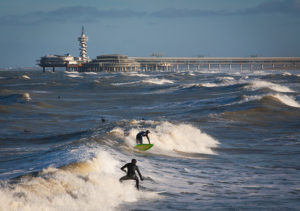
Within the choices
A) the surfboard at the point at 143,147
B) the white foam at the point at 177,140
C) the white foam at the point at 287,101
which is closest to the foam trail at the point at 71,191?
the surfboard at the point at 143,147

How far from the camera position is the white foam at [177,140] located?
75.4ft

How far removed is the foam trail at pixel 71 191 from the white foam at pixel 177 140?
308 inches

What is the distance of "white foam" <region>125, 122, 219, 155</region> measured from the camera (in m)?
23.0

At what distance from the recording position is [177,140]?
2483 cm

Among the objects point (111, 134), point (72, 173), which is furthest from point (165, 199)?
point (111, 134)

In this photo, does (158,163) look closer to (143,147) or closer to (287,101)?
(143,147)

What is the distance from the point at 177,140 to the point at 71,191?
12837 millimetres

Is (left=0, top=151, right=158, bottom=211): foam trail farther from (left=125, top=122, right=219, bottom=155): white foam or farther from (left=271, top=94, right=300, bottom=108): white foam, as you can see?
(left=271, top=94, right=300, bottom=108): white foam

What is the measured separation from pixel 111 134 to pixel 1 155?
6.04 metres

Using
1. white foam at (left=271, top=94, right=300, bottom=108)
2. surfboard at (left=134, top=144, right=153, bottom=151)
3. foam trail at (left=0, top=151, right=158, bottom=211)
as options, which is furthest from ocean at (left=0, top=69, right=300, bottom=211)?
white foam at (left=271, top=94, right=300, bottom=108)

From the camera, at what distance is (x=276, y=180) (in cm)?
1577

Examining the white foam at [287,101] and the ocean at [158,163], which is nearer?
the ocean at [158,163]

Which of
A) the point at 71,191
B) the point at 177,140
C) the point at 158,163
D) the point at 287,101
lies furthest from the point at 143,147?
the point at 287,101

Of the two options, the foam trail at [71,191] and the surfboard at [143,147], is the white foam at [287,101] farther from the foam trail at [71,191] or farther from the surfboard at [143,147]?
the foam trail at [71,191]
